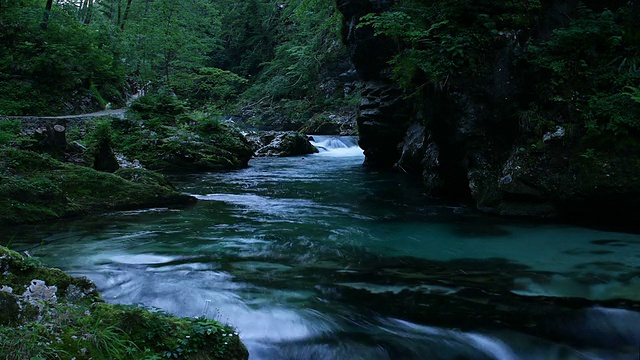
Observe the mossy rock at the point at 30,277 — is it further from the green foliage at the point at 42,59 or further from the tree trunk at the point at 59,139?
the green foliage at the point at 42,59

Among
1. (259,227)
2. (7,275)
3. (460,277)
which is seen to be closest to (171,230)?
(259,227)

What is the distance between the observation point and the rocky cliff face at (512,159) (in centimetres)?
699

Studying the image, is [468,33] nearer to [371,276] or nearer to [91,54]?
[371,276]

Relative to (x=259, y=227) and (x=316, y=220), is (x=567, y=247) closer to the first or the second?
(x=316, y=220)

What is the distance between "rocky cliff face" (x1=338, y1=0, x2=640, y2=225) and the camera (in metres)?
6.99

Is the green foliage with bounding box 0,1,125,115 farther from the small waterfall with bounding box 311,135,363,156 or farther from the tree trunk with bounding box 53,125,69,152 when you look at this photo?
the small waterfall with bounding box 311,135,363,156

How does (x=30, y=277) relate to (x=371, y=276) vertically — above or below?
above

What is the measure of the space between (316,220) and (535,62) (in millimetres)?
5450

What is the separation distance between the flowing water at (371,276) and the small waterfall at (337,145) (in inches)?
568

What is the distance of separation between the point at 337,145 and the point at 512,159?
58.0ft

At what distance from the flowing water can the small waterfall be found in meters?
14.4

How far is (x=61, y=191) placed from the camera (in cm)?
780

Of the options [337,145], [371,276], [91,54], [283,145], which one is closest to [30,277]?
[371,276]

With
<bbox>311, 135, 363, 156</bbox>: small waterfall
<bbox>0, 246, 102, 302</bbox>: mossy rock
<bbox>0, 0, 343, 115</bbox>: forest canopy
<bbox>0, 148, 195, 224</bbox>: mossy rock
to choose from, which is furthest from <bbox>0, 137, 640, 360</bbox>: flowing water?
<bbox>311, 135, 363, 156</bbox>: small waterfall
